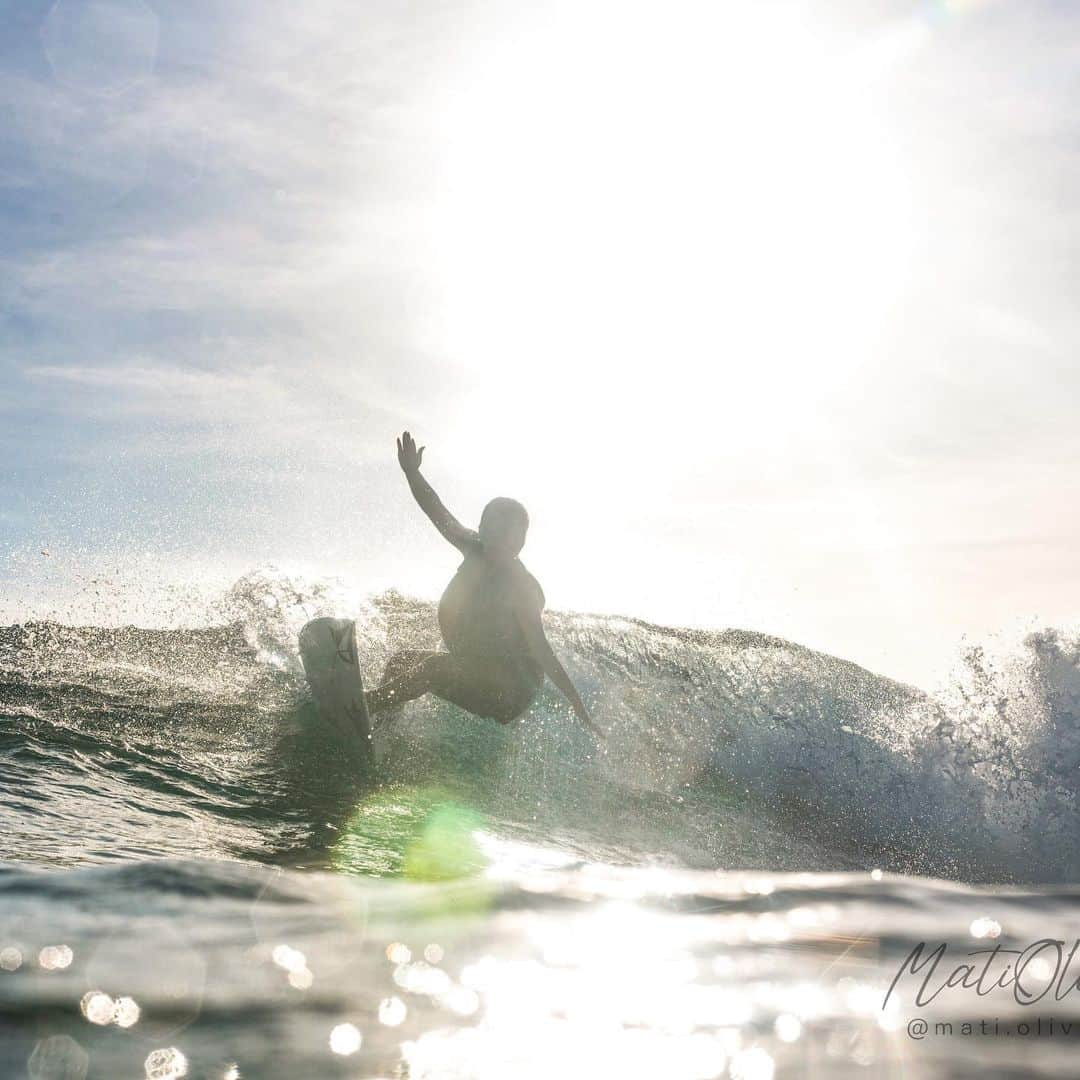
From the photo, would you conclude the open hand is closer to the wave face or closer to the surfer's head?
the surfer's head

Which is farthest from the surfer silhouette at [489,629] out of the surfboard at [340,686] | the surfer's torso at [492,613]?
the surfboard at [340,686]

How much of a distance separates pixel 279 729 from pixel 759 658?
7450 mm

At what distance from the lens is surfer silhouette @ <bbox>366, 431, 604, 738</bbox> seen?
25.7 feet

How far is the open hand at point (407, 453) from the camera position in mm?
7535

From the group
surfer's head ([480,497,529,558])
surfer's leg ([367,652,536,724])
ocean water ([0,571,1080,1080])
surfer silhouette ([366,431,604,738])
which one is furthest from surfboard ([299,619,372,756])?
surfer's head ([480,497,529,558])

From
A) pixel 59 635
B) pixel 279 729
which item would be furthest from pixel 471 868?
pixel 59 635

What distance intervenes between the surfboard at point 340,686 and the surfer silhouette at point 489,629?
1.81ft

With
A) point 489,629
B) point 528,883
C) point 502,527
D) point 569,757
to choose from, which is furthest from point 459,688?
point 528,883

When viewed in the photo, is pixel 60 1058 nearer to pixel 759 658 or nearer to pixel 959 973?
pixel 959 973

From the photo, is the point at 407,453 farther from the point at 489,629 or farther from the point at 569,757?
the point at 569,757

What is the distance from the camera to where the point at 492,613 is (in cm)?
796

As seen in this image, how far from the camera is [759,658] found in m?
12.8

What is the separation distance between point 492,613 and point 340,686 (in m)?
1.50

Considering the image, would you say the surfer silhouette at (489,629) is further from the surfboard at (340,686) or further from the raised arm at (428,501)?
the surfboard at (340,686)
